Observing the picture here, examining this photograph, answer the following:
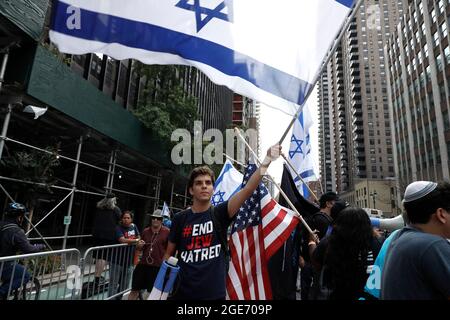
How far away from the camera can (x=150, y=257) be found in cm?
555

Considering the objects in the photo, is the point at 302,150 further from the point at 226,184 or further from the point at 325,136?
the point at 325,136

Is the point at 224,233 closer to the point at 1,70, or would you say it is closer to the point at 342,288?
the point at 342,288

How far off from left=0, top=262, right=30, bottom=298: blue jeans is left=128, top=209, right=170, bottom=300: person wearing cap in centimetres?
173

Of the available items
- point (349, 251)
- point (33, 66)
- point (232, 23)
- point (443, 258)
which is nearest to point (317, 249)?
point (349, 251)

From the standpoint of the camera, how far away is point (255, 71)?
123 inches

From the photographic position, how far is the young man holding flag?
2.51 meters

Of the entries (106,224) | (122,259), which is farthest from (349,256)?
(122,259)

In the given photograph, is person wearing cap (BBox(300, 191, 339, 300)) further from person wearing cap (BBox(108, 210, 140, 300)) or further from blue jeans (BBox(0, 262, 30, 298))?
blue jeans (BBox(0, 262, 30, 298))

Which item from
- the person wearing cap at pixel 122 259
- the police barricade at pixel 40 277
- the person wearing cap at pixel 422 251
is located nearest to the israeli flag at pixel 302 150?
the person wearing cap at pixel 122 259

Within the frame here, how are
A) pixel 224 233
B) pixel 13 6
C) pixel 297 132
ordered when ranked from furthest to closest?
pixel 297 132
pixel 13 6
pixel 224 233

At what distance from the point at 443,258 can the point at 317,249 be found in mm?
1744

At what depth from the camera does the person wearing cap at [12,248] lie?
13.5 ft
